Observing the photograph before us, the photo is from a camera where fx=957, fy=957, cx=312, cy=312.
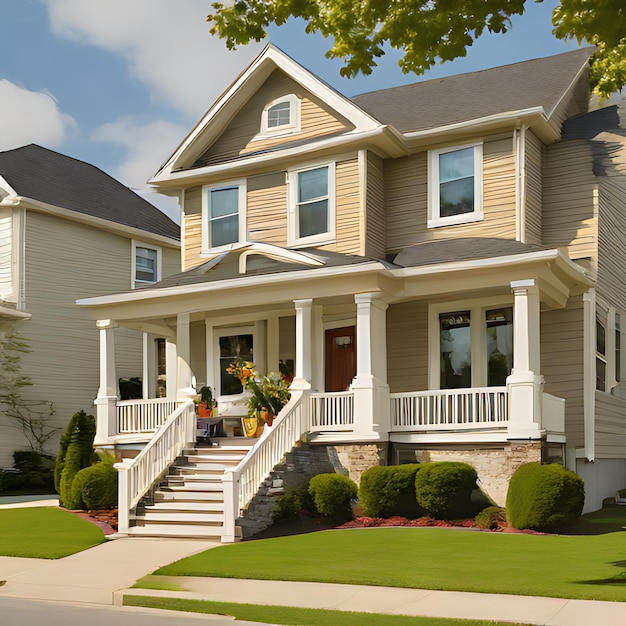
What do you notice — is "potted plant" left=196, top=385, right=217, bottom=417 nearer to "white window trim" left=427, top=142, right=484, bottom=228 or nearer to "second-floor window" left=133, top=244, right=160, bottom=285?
"white window trim" left=427, top=142, right=484, bottom=228

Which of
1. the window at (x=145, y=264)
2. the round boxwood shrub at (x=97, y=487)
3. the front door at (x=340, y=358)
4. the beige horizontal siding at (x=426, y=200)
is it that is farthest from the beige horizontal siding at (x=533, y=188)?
the window at (x=145, y=264)

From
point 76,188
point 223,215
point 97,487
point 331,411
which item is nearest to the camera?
point 331,411

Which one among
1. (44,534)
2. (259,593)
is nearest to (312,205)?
(44,534)

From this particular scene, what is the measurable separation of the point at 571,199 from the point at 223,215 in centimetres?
827

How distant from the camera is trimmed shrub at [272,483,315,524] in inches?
672

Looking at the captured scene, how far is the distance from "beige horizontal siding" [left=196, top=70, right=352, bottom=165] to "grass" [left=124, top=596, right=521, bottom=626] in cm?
1308

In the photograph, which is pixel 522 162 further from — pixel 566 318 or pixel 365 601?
pixel 365 601

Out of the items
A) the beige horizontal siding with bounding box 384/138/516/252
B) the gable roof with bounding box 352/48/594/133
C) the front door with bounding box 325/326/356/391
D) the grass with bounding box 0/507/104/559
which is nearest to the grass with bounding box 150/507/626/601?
the grass with bounding box 0/507/104/559

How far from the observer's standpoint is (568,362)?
65.1ft

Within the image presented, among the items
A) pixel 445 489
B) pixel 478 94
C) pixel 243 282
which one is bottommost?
pixel 445 489

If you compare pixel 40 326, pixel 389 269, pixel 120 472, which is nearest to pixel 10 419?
pixel 40 326

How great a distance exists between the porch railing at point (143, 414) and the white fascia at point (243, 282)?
2.34 meters

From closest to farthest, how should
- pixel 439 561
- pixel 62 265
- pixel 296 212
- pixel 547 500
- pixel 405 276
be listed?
pixel 439 561 → pixel 547 500 → pixel 405 276 → pixel 296 212 → pixel 62 265

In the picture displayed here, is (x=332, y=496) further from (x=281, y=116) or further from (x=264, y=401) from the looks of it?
(x=281, y=116)
